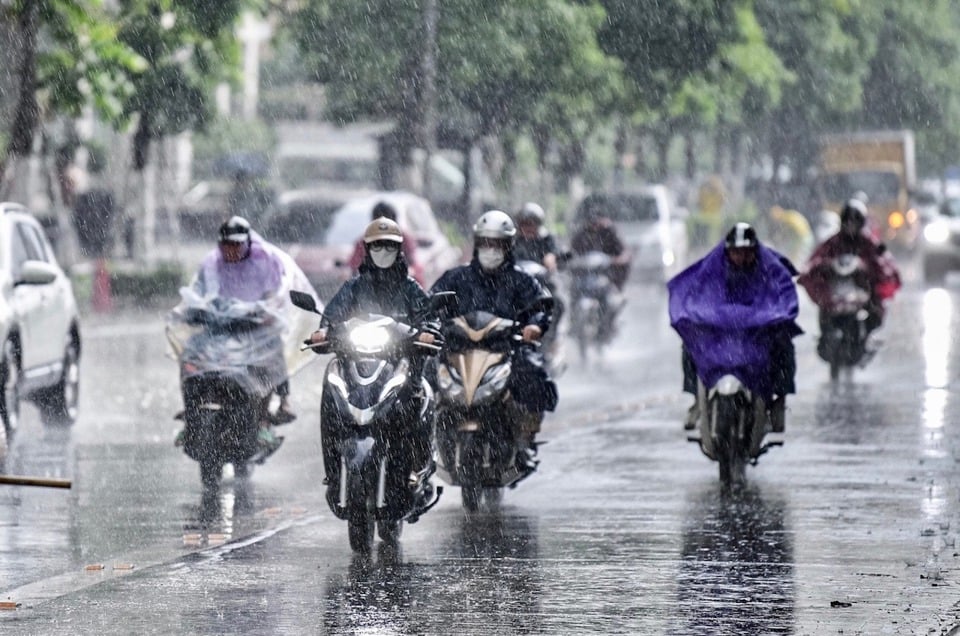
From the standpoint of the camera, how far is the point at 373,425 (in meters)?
10.6

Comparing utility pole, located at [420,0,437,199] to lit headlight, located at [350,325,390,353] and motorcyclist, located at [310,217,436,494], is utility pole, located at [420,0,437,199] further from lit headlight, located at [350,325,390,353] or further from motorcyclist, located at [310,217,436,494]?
lit headlight, located at [350,325,390,353]

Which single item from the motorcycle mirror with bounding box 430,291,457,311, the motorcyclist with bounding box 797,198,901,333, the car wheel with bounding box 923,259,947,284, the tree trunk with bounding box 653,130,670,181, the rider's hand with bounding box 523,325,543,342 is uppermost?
the tree trunk with bounding box 653,130,670,181

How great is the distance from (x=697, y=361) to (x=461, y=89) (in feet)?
72.2

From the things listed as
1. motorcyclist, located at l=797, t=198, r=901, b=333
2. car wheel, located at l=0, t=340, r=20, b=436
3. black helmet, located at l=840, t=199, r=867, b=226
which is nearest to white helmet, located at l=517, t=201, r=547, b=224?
motorcyclist, located at l=797, t=198, r=901, b=333

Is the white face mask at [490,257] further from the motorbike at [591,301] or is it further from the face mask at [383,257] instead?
the motorbike at [591,301]

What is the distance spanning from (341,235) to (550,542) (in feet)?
54.1

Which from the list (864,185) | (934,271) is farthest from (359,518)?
(864,185)

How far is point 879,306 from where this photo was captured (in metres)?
20.7

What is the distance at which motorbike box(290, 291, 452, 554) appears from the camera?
1050 centimetres

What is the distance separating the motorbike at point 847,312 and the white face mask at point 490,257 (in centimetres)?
843

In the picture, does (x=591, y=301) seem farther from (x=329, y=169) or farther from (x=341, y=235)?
(x=329, y=169)

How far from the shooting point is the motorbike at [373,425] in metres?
10.5

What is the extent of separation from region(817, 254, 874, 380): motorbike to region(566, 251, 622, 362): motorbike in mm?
3939

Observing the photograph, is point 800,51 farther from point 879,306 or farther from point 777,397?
point 777,397
